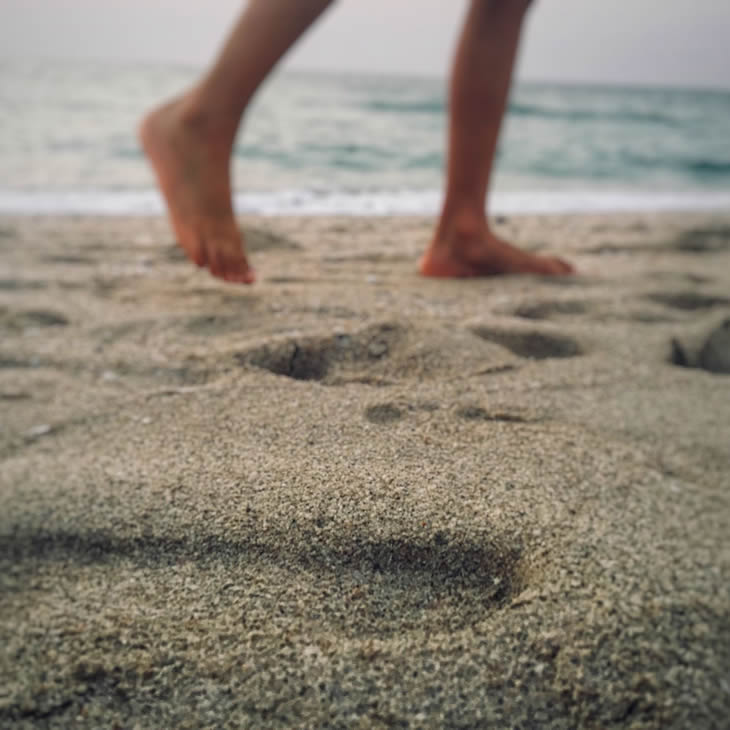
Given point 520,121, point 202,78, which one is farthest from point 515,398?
point 520,121

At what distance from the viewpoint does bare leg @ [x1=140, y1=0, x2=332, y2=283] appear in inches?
59.4

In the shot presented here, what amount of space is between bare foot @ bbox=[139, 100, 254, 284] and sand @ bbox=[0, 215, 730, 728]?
18 cm

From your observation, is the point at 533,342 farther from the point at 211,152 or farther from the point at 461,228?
the point at 211,152

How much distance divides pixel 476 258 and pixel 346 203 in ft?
5.78

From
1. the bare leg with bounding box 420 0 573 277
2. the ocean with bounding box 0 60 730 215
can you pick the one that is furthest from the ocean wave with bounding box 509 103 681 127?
the bare leg with bounding box 420 0 573 277

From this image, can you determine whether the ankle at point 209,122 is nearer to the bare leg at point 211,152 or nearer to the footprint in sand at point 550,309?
the bare leg at point 211,152

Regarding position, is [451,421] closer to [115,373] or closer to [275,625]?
[275,625]

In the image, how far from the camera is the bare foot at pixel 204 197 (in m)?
1.60

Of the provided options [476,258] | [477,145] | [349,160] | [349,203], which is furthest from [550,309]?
[349,160]

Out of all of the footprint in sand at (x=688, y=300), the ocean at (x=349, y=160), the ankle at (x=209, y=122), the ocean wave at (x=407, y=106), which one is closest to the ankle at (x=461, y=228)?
the footprint in sand at (x=688, y=300)

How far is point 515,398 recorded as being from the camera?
3.53 feet

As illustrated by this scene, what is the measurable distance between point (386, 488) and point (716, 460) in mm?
498

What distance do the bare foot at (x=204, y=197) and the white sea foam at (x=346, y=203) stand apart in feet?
4.72

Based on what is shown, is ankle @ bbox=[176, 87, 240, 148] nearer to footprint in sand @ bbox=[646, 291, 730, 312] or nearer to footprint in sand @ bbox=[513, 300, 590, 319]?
footprint in sand @ bbox=[513, 300, 590, 319]
